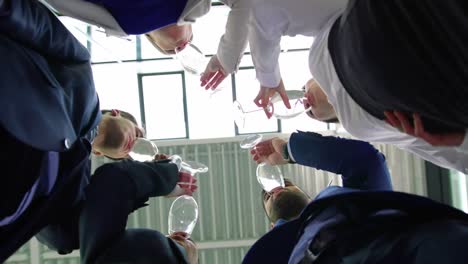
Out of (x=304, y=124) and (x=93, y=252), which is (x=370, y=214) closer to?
(x=93, y=252)

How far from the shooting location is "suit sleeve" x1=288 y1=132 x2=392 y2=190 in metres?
1.06

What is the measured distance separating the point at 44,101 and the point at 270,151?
0.83m

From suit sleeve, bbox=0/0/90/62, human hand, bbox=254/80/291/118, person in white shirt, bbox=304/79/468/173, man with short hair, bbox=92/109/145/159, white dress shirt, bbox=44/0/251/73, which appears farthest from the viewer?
human hand, bbox=254/80/291/118

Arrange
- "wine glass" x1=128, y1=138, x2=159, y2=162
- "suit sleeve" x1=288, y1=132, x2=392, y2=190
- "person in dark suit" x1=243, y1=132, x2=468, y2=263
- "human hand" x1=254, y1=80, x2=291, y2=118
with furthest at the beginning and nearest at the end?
"wine glass" x1=128, y1=138, x2=159, y2=162, "human hand" x1=254, y1=80, x2=291, y2=118, "suit sleeve" x1=288, y1=132, x2=392, y2=190, "person in dark suit" x1=243, y1=132, x2=468, y2=263

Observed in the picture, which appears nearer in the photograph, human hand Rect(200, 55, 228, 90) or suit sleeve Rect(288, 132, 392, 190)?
suit sleeve Rect(288, 132, 392, 190)

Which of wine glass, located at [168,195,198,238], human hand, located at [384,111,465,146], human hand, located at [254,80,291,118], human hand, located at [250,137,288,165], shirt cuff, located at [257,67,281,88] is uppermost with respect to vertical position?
shirt cuff, located at [257,67,281,88]

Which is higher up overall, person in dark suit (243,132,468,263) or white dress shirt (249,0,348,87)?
white dress shirt (249,0,348,87)

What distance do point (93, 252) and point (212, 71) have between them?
629mm

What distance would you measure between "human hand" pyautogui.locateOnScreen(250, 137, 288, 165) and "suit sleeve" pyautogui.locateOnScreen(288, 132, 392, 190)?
0.52 feet

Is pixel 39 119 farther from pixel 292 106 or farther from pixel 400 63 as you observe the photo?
pixel 292 106

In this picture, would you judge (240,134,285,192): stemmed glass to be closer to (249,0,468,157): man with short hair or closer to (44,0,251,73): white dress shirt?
(44,0,251,73): white dress shirt

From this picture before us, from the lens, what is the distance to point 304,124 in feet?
8.36

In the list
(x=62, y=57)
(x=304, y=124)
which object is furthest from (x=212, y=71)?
(x=304, y=124)

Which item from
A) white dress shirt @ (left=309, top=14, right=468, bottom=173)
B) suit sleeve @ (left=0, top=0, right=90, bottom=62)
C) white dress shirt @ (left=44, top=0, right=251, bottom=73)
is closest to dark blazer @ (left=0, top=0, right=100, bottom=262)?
suit sleeve @ (left=0, top=0, right=90, bottom=62)
